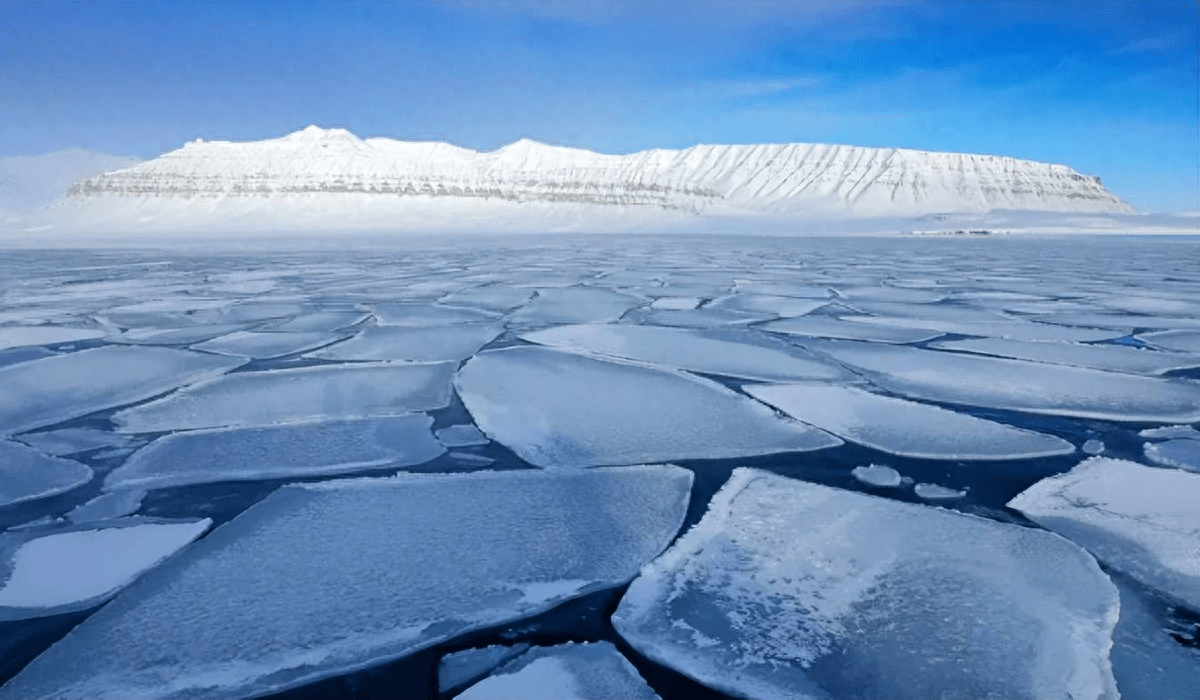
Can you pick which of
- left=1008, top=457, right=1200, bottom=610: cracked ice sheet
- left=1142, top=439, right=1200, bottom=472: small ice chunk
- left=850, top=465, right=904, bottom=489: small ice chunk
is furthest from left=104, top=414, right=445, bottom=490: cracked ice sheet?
left=1142, top=439, right=1200, bottom=472: small ice chunk

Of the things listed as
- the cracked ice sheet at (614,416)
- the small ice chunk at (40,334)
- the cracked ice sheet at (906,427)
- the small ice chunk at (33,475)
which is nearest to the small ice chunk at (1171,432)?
the cracked ice sheet at (906,427)

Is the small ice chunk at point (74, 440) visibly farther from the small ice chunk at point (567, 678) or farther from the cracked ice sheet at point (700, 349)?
the cracked ice sheet at point (700, 349)

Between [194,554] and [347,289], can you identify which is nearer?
[194,554]

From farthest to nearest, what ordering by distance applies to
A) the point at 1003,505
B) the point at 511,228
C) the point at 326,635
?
the point at 511,228 < the point at 1003,505 < the point at 326,635

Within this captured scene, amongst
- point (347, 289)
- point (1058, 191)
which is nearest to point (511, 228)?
point (347, 289)

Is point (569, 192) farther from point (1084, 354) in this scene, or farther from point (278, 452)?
point (278, 452)

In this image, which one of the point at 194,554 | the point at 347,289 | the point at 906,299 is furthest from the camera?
the point at 347,289

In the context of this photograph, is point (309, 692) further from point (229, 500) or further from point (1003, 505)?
point (1003, 505)

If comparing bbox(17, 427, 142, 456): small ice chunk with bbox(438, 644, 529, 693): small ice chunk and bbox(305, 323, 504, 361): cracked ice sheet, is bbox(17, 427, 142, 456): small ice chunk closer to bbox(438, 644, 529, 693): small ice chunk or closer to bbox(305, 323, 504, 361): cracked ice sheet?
bbox(305, 323, 504, 361): cracked ice sheet
